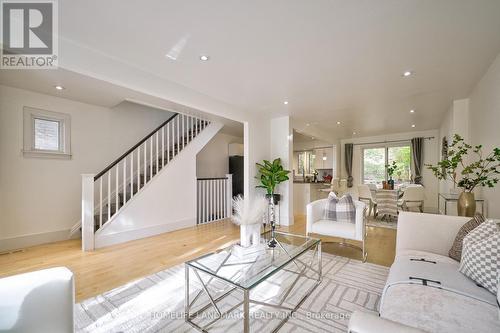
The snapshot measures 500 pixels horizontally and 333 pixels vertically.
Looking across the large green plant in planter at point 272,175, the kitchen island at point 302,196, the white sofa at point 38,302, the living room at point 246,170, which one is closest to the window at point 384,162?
the living room at point 246,170

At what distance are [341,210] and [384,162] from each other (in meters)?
6.03

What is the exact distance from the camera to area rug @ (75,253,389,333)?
162cm

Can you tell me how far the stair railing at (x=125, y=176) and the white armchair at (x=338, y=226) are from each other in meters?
2.98

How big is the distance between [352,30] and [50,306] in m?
2.93

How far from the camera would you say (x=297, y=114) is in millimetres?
4938

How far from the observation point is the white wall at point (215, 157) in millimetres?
6605

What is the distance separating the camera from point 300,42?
7.36ft

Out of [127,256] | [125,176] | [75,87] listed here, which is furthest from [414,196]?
[75,87]

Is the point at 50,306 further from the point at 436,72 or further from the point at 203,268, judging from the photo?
the point at 436,72

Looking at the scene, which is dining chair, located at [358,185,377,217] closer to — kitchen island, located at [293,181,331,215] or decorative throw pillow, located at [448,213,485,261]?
kitchen island, located at [293,181,331,215]

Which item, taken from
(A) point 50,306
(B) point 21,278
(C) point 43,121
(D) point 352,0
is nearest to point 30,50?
(C) point 43,121

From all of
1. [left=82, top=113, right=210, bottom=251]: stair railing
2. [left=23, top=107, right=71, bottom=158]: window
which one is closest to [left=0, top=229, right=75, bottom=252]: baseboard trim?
[left=82, top=113, right=210, bottom=251]: stair railing

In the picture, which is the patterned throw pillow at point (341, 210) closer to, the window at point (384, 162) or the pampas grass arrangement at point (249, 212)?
the pampas grass arrangement at point (249, 212)

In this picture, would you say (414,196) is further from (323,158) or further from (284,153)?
(323,158)
